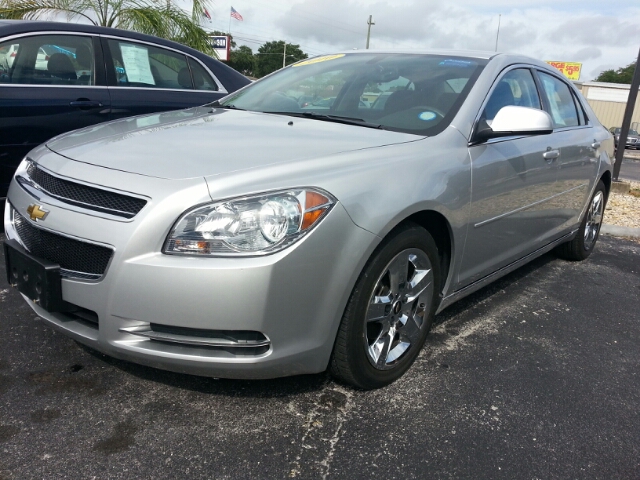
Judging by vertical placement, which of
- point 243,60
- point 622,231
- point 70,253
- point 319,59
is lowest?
point 622,231

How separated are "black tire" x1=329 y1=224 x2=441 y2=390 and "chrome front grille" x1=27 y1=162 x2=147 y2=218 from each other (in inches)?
34.5

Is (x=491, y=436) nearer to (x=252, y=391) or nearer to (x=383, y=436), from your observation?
(x=383, y=436)

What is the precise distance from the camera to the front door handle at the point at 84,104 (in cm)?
441

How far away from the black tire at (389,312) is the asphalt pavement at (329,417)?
0.14m

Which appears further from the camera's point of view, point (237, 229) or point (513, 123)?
point (513, 123)

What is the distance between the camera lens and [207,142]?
243 cm

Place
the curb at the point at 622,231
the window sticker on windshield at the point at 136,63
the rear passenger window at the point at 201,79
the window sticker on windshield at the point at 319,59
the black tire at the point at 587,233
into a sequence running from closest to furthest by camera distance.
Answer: the window sticker on windshield at the point at 319,59
the black tire at the point at 587,233
the window sticker on windshield at the point at 136,63
the rear passenger window at the point at 201,79
the curb at the point at 622,231

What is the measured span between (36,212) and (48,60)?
2.69 meters

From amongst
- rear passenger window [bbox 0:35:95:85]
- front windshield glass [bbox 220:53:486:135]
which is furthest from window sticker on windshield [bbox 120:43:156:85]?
front windshield glass [bbox 220:53:486:135]

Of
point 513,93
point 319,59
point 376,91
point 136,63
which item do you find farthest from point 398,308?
point 136,63

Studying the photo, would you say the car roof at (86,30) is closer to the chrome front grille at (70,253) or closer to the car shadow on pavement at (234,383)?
the chrome front grille at (70,253)

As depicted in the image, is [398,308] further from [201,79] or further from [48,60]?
[201,79]

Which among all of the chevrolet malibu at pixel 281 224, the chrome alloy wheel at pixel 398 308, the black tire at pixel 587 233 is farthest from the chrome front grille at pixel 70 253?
the black tire at pixel 587 233

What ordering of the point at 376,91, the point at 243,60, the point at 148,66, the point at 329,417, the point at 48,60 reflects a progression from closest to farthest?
the point at 329,417, the point at 376,91, the point at 48,60, the point at 148,66, the point at 243,60
